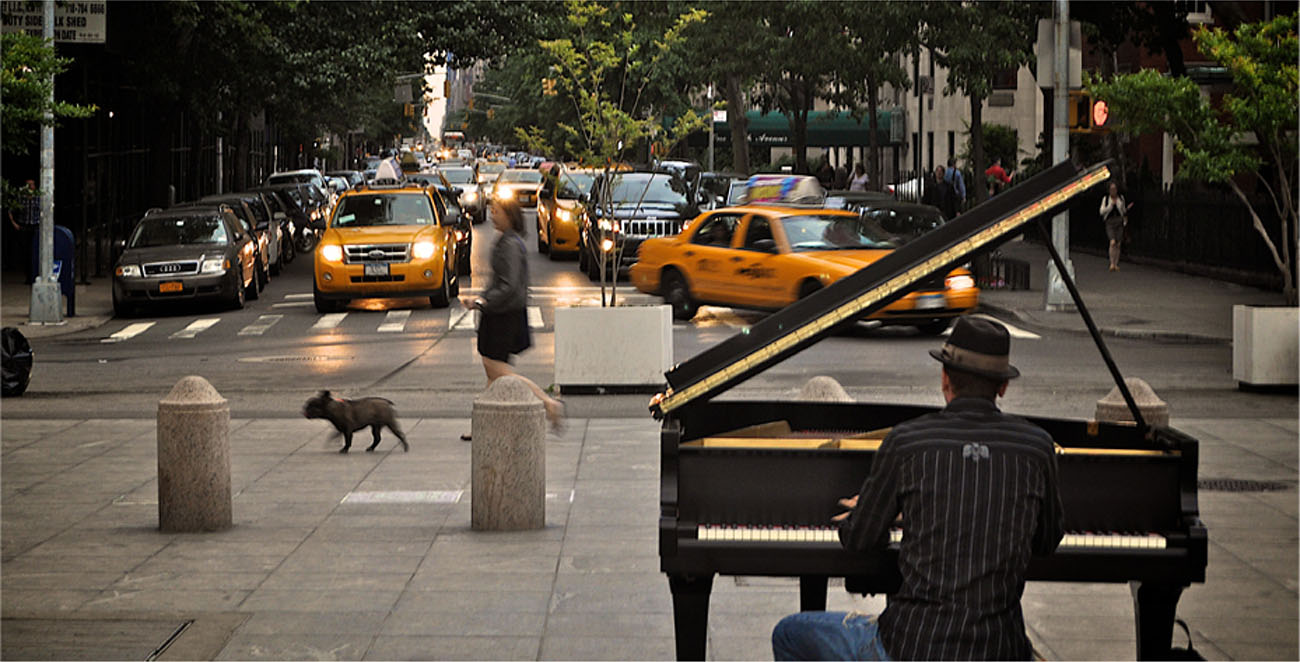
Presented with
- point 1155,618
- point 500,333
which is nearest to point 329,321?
point 500,333

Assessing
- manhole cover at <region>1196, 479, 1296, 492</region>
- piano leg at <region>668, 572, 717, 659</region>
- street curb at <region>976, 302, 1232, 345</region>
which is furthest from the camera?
street curb at <region>976, 302, 1232, 345</region>

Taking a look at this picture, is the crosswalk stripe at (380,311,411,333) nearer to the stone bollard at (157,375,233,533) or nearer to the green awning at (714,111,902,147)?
the stone bollard at (157,375,233,533)

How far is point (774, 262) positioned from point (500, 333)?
9479mm

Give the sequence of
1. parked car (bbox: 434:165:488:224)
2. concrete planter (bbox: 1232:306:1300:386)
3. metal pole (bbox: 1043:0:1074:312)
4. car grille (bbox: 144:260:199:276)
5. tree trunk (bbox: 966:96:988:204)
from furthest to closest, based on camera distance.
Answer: parked car (bbox: 434:165:488:224), tree trunk (bbox: 966:96:988:204), car grille (bbox: 144:260:199:276), metal pole (bbox: 1043:0:1074:312), concrete planter (bbox: 1232:306:1300:386)

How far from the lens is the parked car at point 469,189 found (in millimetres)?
51906

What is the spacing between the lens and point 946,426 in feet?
15.4

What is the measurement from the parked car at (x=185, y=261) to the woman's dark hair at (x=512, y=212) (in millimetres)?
14032

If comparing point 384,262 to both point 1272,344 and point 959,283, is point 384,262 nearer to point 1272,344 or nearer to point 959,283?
point 959,283

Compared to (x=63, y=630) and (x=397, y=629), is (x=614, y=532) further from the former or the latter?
(x=63, y=630)

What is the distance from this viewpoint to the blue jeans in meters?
4.75

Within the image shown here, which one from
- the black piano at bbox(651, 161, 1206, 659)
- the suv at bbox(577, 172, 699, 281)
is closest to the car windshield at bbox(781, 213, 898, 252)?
the suv at bbox(577, 172, 699, 281)

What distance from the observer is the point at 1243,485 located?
11.0 meters

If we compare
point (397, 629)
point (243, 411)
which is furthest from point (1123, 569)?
point (243, 411)

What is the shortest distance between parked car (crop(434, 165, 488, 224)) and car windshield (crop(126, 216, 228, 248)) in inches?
823
